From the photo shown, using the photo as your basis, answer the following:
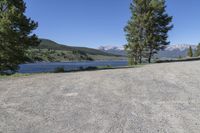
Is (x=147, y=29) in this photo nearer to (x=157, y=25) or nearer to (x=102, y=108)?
(x=157, y=25)

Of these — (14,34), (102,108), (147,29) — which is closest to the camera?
(102,108)

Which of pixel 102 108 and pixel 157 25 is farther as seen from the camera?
pixel 157 25

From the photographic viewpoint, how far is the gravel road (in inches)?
263

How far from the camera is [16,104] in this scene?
930 cm

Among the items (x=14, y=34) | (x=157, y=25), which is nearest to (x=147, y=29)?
(x=157, y=25)

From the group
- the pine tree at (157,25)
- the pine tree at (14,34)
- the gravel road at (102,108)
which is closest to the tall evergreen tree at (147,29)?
the pine tree at (157,25)

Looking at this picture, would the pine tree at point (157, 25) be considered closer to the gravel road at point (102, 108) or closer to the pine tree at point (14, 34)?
the pine tree at point (14, 34)

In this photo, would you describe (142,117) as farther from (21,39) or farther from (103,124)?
(21,39)

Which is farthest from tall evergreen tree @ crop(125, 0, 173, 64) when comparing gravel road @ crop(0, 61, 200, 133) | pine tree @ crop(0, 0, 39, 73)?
gravel road @ crop(0, 61, 200, 133)

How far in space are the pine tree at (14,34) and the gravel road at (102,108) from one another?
10231mm

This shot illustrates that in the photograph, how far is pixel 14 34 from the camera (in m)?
21.9

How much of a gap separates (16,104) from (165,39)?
3282 cm

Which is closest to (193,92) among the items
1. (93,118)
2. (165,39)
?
(93,118)

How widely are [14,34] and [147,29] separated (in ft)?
74.5
